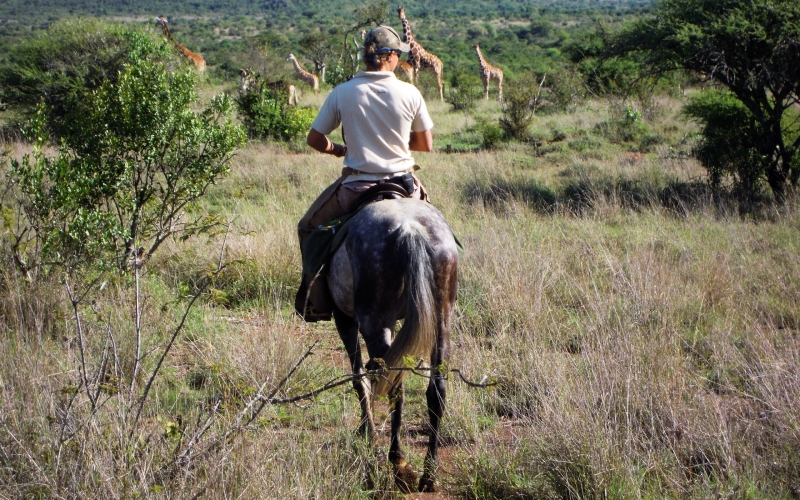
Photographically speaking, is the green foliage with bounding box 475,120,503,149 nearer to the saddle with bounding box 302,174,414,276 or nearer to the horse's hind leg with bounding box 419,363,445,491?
the saddle with bounding box 302,174,414,276

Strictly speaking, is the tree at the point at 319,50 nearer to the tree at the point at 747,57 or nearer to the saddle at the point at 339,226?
the tree at the point at 747,57

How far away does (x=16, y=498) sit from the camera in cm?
261

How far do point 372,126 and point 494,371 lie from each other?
171 centimetres

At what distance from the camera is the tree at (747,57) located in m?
8.59

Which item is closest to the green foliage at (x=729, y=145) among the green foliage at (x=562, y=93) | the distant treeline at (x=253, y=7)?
the green foliage at (x=562, y=93)

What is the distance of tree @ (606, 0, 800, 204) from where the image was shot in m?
8.59

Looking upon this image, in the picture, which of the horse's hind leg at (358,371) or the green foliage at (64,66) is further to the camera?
the green foliage at (64,66)

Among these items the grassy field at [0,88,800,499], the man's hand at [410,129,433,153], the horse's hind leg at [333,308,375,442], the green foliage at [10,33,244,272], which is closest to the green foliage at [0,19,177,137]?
the grassy field at [0,88,800,499]

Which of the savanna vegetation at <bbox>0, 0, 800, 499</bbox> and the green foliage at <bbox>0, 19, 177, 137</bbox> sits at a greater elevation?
the green foliage at <bbox>0, 19, 177, 137</bbox>

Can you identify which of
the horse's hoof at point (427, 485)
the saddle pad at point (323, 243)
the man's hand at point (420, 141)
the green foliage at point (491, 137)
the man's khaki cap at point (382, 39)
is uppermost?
the man's khaki cap at point (382, 39)

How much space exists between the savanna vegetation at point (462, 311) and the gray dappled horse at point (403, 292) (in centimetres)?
21

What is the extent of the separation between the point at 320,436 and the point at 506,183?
673 cm

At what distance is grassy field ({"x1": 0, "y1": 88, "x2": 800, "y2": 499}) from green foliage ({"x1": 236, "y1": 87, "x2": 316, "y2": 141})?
196 inches

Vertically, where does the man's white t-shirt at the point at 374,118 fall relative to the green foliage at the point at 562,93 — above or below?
above
